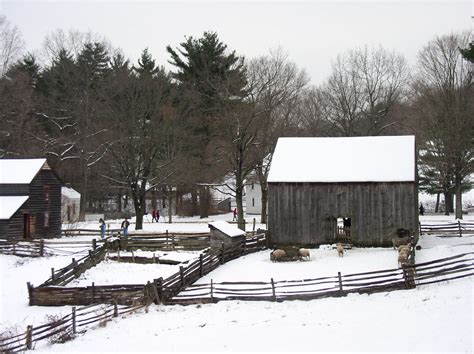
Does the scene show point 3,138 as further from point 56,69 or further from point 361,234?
point 361,234

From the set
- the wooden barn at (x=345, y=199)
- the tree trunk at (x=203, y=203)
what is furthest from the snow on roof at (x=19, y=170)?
the tree trunk at (x=203, y=203)

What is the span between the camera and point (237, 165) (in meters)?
45.2

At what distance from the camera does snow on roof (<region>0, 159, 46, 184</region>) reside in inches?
1597

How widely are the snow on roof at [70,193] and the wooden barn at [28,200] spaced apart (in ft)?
46.2

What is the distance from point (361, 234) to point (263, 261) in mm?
6286

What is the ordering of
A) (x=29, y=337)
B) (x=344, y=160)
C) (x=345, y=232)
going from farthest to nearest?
(x=344, y=160) → (x=345, y=232) → (x=29, y=337)

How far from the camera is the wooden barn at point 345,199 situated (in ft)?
102

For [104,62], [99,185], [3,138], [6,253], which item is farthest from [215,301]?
[104,62]

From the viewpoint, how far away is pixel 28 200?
40.2 m

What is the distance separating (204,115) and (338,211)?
89.7ft

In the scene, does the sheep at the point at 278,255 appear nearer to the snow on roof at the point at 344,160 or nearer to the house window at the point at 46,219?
the snow on roof at the point at 344,160

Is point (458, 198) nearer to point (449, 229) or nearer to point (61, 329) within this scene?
point (449, 229)

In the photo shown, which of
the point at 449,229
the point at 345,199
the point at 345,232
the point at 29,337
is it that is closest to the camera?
the point at 29,337

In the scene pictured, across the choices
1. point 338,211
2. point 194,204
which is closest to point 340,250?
point 338,211
